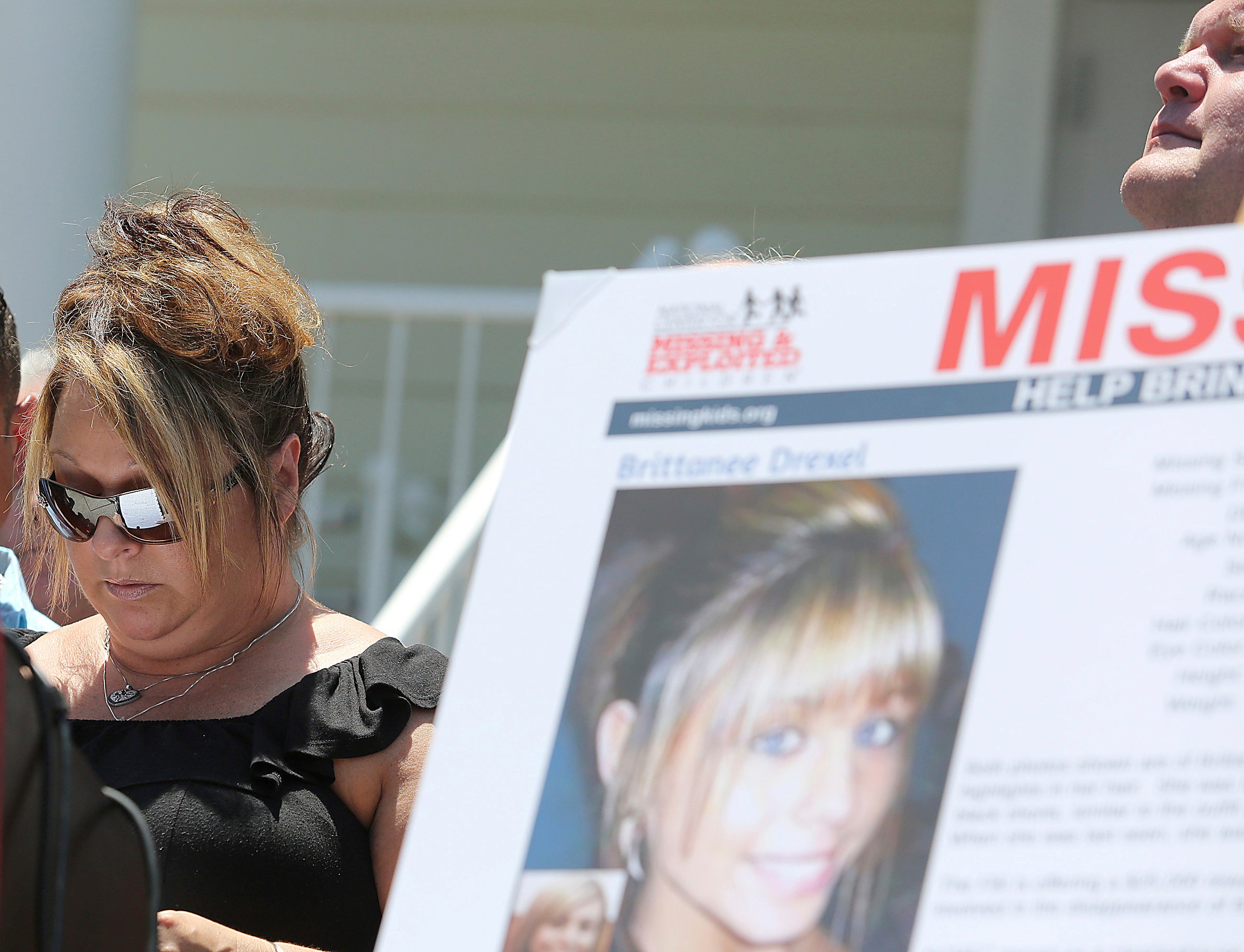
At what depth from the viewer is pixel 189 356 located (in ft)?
6.34

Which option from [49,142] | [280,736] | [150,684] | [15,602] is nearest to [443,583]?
[15,602]

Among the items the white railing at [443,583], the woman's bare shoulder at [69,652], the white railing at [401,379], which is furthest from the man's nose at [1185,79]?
the white railing at [401,379]

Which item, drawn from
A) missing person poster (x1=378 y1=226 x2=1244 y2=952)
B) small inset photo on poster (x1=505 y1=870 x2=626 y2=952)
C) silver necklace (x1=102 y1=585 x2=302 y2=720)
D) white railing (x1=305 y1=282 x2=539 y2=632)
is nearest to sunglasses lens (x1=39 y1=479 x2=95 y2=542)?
silver necklace (x1=102 y1=585 x2=302 y2=720)

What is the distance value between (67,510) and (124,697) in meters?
0.30

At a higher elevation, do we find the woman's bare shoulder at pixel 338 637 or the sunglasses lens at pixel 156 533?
the sunglasses lens at pixel 156 533

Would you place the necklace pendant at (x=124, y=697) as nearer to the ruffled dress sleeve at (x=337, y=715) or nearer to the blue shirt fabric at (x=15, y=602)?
the ruffled dress sleeve at (x=337, y=715)

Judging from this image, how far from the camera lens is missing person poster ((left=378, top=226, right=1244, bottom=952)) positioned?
0.81 m

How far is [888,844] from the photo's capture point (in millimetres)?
844

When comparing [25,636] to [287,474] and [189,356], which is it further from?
[189,356]

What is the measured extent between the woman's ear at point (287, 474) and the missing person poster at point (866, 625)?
3.88 feet

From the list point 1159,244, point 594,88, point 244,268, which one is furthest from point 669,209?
point 1159,244

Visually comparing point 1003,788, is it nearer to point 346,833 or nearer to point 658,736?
point 658,736

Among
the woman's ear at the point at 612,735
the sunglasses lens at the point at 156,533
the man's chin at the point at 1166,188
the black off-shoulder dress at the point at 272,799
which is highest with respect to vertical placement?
the man's chin at the point at 1166,188

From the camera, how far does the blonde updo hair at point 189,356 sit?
74.7 inches
